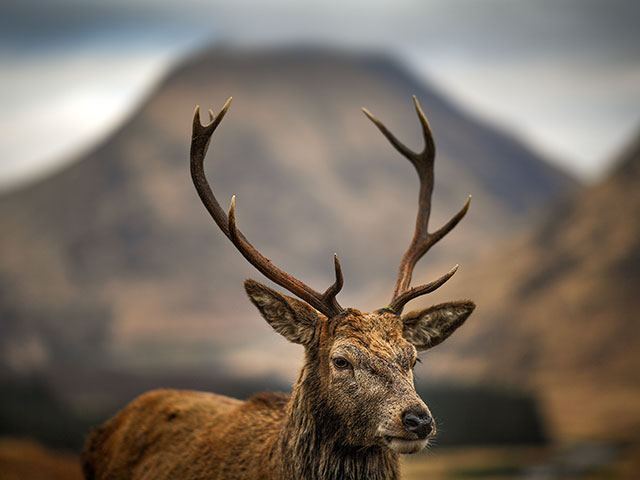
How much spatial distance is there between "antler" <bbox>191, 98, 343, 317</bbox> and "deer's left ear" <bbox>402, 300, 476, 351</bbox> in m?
0.70

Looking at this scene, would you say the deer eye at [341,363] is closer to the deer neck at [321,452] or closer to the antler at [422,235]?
the deer neck at [321,452]

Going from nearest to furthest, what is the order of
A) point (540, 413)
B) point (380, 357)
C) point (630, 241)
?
point (380, 357) → point (540, 413) → point (630, 241)

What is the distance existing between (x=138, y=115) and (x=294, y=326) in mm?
180484

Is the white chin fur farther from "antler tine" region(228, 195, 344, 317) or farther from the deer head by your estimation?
"antler tine" region(228, 195, 344, 317)

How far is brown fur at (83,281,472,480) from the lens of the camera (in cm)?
659

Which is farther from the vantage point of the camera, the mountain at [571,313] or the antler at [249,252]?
the mountain at [571,313]

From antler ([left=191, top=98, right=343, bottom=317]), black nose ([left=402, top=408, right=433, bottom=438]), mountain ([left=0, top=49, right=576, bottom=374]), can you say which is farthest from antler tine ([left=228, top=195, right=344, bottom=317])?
mountain ([left=0, top=49, right=576, bottom=374])

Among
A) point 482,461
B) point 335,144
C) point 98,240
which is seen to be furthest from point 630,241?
point 335,144

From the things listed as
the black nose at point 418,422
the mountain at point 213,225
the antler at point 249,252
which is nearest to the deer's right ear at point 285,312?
the antler at point 249,252

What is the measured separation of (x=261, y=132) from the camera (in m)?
175

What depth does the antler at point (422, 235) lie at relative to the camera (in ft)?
23.9

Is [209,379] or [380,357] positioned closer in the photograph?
[380,357]

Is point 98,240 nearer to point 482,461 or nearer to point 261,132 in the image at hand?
point 261,132

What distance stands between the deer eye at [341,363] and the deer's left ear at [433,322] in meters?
0.79
